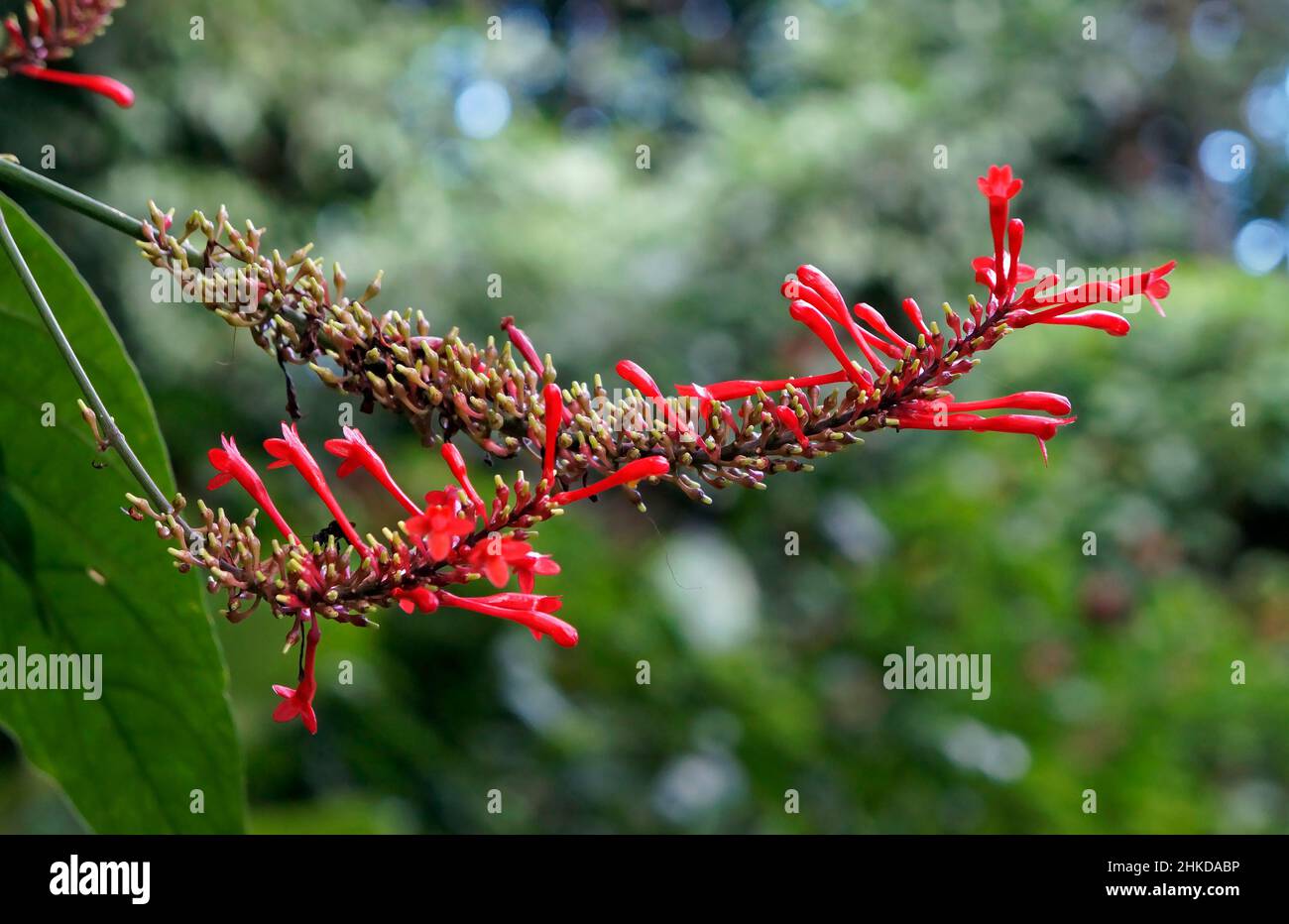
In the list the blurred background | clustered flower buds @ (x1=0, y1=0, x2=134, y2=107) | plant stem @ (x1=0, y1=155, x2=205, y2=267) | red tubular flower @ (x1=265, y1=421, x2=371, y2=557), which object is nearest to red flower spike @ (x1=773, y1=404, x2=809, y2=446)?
red tubular flower @ (x1=265, y1=421, x2=371, y2=557)

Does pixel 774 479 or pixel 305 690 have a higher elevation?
pixel 774 479

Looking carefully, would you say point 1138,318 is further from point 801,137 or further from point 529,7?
point 529,7

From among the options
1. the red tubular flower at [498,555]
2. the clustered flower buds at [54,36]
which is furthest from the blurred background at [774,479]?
the red tubular flower at [498,555]

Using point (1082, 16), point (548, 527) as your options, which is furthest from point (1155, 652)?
point (1082, 16)

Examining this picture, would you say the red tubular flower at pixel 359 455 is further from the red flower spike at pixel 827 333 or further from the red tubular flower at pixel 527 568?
the red flower spike at pixel 827 333

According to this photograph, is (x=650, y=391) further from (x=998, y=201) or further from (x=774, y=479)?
(x=774, y=479)

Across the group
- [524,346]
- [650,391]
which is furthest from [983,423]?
[524,346]

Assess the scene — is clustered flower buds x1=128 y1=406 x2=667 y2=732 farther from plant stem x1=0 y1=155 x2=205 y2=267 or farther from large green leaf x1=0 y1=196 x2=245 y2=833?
large green leaf x1=0 y1=196 x2=245 y2=833
